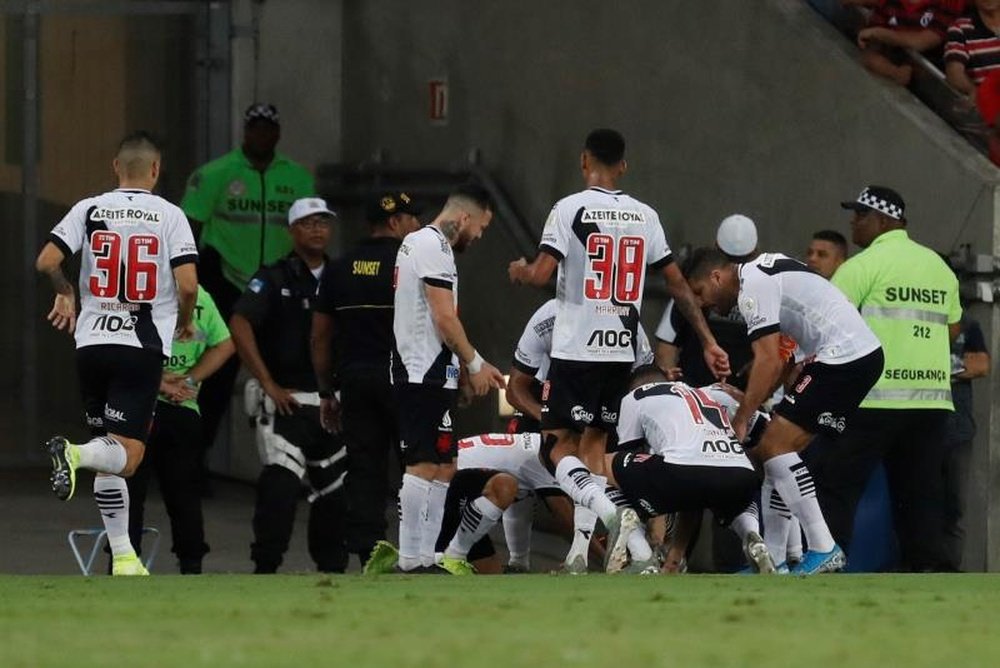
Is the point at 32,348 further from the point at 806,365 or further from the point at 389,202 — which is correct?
the point at 806,365

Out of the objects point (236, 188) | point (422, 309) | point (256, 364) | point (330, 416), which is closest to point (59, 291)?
point (422, 309)

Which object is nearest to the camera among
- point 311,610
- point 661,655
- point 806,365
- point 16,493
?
point 661,655

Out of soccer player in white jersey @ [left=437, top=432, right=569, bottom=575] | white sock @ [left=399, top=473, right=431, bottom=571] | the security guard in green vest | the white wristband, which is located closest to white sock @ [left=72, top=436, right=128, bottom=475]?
white sock @ [left=399, top=473, right=431, bottom=571]

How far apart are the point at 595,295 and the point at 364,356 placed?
1.46 m

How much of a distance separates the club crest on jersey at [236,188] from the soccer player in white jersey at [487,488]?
389 cm

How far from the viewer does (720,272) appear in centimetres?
1225

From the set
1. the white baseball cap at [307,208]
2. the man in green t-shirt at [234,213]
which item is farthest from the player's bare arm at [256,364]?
the man in green t-shirt at [234,213]

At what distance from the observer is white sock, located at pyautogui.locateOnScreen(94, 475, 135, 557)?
1183 centimetres

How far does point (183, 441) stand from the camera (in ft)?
41.6

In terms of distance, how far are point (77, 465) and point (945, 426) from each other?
15.3ft

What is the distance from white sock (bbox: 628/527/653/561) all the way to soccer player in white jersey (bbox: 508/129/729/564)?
0.64 metres

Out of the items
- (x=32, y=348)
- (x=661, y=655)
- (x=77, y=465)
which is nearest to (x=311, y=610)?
(x=661, y=655)

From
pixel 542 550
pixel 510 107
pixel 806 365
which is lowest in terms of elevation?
pixel 542 550

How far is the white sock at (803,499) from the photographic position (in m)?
12.0
